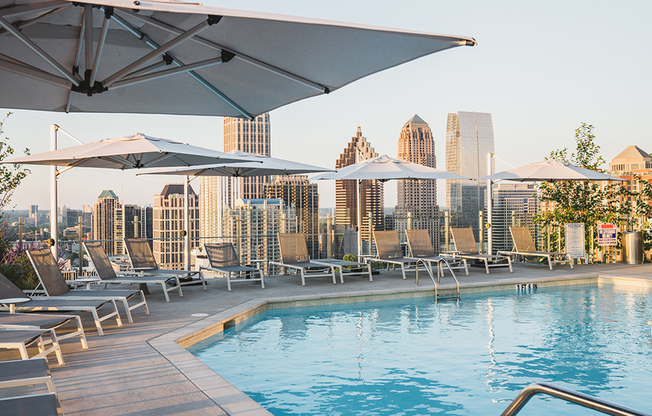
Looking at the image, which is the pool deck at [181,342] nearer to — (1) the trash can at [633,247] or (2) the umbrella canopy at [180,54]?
(2) the umbrella canopy at [180,54]

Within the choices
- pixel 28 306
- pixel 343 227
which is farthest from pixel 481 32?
pixel 28 306

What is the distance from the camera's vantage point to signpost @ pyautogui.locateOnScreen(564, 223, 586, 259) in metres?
12.0

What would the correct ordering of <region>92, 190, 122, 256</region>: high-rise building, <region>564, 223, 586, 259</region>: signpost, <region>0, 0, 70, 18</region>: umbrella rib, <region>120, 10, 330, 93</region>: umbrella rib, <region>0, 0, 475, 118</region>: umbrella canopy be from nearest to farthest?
1. <region>0, 0, 70, 18</region>: umbrella rib
2. <region>0, 0, 475, 118</region>: umbrella canopy
3. <region>120, 10, 330, 93</region>: umbrella rib
4. <region>92, 190, 122, 256</region>: high-rise building
5. <region>564, 223, 586, 259</region>: signpost

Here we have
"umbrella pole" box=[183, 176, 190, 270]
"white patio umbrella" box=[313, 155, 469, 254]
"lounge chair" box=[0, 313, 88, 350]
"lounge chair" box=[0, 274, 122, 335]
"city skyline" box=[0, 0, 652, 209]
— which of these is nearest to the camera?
"lounge chair" box=[0, 313, 88, 350]

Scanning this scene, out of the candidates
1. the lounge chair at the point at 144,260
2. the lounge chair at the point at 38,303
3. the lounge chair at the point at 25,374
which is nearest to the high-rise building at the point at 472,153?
the lounge chair at the point at 144,260

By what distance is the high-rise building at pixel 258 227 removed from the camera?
36.4ft

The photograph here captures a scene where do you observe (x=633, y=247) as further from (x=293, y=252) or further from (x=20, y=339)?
(x=20, y=339)

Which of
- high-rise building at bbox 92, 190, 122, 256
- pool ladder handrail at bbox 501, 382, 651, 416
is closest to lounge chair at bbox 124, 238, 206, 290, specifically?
high-rise building at bbox 92, 190, 122, 256

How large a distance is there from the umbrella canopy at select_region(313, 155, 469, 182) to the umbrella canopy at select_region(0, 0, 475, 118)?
575 centimetres

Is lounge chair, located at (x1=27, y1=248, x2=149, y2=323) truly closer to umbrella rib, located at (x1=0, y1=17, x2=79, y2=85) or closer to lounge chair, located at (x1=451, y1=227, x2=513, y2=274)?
umbrella rib, located at (x1=0, y1=17, x2=79, y2=85)

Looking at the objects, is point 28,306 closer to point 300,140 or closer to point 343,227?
point 343,227

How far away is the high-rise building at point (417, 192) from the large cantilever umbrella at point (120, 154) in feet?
17.4

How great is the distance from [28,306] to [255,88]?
310 centimetres

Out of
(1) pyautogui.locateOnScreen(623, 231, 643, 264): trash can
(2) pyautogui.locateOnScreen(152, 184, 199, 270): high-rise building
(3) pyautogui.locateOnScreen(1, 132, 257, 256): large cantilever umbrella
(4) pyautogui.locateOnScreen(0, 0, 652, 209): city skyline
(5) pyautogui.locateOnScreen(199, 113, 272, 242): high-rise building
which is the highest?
(5) pyautogui.locateOnScreen(199, 113, 272, 242): high-rise building
